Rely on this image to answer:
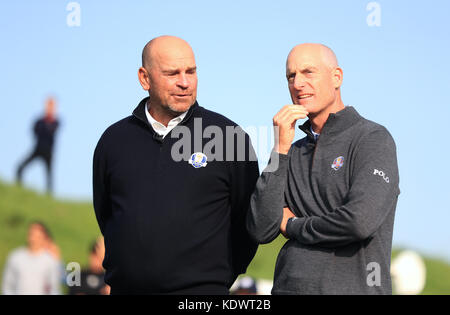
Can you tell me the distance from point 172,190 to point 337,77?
4.35ft

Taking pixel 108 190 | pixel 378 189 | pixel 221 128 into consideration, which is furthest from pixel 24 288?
pixel 378 189

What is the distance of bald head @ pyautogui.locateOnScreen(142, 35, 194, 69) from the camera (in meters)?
4.51

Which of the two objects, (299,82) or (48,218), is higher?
(299,82)

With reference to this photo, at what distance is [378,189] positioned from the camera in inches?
149

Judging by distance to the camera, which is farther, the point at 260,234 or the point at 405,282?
the point at 405,282

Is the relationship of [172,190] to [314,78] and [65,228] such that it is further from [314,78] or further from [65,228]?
[65,228]

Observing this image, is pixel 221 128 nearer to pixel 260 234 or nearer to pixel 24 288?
pixel 260 234

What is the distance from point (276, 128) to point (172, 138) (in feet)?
2.57

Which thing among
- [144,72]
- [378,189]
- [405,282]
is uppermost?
[144,72]

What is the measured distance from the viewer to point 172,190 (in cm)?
424

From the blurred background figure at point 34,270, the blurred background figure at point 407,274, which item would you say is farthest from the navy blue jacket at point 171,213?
the blurred background figure at point 407,274

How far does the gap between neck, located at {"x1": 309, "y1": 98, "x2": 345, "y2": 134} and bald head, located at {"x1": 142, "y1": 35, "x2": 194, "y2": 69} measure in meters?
0.97

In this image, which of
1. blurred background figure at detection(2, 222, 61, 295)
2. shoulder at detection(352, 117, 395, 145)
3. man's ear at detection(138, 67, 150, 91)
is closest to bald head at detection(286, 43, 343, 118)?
shoulder at detection(352, 117, 395, 145)

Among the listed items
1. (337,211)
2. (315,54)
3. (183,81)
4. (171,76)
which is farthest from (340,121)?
(171,76)
